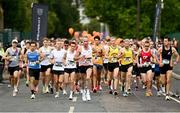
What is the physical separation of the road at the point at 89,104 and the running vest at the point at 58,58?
0.99 metres

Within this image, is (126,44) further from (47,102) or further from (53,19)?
(53,19)

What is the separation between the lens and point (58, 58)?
21469 mm

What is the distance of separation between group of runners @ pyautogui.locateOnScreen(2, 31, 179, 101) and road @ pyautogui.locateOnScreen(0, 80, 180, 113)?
1.30 feet

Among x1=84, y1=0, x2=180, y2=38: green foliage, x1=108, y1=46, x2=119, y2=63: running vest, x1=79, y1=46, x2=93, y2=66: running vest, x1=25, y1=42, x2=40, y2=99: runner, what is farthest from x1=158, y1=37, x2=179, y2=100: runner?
x1=84, y1=0, x2=180, y2=38: green foliage

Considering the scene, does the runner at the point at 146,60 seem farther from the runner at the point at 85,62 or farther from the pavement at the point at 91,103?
the runner at the point at 85,62

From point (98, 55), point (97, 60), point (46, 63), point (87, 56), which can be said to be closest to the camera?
point (87, 56)

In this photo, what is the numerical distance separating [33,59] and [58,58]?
840 millimetres

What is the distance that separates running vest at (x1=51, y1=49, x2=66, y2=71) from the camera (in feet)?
70.4

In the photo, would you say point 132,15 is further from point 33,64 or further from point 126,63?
point 33,64

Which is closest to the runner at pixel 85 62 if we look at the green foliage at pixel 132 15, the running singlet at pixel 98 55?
the running singlet at pixel 98 55

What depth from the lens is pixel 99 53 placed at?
945 inches

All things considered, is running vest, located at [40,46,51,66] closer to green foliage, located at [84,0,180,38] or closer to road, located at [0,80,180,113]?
road, located at [0,80,180,113]

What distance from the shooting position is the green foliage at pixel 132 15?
59.1m

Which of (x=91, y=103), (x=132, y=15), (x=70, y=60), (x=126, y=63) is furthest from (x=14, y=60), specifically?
(x=132, y=15)
